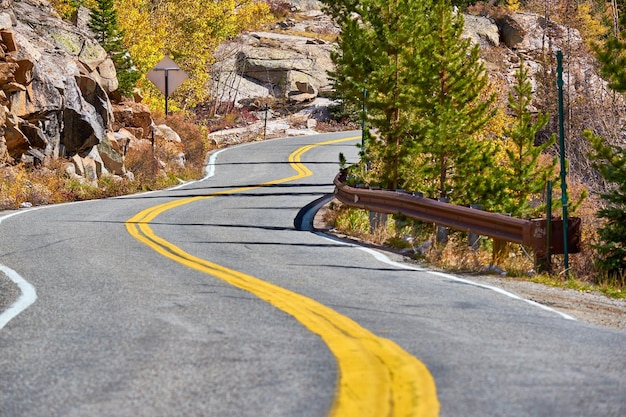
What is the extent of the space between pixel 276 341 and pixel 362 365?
970 mm

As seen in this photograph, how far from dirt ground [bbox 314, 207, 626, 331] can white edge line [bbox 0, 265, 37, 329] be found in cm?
502

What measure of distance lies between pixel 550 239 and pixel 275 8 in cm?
8069

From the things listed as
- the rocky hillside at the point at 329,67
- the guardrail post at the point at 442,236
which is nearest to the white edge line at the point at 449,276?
the guardrail post at the point at 442,236

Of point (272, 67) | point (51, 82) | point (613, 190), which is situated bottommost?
point (613, 190)

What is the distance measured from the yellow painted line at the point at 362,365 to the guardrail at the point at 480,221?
4.59 meters

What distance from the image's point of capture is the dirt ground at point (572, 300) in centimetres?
809

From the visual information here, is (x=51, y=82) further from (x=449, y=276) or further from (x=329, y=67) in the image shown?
(x=329, y=67)

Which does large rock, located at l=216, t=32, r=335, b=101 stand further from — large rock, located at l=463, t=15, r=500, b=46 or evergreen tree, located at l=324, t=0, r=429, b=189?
evergreen tree, located at l=324, t=0, r=429, b=189

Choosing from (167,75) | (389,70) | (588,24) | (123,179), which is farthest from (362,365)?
(588,24)

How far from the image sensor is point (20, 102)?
24906 millimetres

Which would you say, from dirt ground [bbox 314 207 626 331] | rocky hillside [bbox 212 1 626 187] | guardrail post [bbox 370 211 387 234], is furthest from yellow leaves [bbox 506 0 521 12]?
dirt ground [bbox 314 207 626 331]

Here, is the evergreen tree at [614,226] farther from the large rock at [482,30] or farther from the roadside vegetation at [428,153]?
the large rock at [482,30]

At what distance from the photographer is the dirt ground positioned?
26.5ft

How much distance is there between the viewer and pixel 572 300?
30.5 feet
